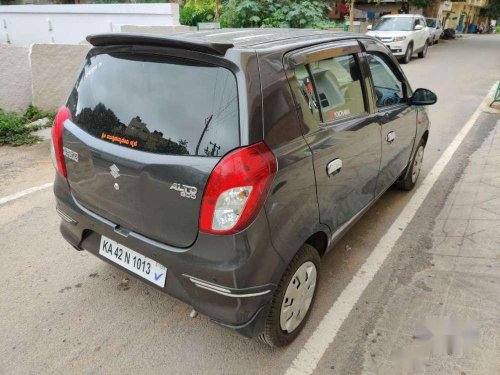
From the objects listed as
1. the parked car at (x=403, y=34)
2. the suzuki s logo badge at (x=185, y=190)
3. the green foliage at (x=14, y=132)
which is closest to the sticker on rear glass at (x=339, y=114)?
the suzuki s logo badge at (x=185, y=190)

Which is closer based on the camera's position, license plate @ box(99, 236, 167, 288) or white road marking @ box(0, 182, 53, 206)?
license plate @ box(99, 236, 167, 288)

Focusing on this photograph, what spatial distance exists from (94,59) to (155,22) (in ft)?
33.0

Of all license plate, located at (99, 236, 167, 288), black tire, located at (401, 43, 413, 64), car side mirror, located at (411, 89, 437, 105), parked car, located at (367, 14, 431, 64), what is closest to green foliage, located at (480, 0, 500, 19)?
parked car, located at (367, 14, 431, 64)

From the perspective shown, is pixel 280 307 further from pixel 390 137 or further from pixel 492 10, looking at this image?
pixel 492 10

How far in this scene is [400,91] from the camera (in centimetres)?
371

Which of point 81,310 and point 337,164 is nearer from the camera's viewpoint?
point 337,164

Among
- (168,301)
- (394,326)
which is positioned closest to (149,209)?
(168,301)

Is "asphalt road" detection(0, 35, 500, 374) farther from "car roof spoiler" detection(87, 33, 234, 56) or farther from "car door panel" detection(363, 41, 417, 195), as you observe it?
"car roof spoiler" detection(87, 33, 234, 56)

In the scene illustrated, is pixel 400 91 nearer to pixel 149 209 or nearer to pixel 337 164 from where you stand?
pixel 337 164

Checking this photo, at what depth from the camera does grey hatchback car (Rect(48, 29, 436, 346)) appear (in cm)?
187

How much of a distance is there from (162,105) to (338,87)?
1243 millimetres

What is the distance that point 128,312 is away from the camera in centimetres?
266

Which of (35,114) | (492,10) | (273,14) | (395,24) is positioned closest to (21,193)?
(35,114)

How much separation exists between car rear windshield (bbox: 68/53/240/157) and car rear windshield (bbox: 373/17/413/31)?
16388 millimetres
